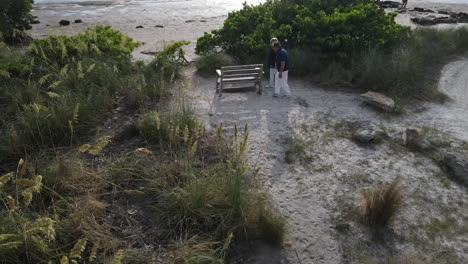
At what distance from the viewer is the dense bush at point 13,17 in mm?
11891

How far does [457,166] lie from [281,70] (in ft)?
13.8

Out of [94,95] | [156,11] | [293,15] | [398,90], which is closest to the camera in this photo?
[94,95]

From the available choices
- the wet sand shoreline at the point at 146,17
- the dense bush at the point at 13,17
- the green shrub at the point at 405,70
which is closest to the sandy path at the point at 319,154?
the green shrub at the point at 405,70

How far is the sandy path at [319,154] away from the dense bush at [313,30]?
163 cm

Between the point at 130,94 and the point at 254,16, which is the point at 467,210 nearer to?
the point at 130,94

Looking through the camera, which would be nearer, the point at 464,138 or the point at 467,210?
the point at 467,210

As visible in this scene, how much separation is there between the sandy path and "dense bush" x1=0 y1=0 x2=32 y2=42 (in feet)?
22.0

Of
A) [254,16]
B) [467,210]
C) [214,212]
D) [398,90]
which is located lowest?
[467,210]

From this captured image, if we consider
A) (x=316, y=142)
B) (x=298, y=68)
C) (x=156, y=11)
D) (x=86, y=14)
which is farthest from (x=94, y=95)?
(x=156, y=11)

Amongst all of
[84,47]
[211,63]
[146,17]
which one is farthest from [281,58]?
[146,17]

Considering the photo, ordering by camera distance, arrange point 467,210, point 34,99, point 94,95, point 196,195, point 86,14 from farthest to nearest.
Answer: point 86,14 < point 94,95 < point 34,99 < point 467,210 < point 196,195

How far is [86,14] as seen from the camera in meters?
21.4

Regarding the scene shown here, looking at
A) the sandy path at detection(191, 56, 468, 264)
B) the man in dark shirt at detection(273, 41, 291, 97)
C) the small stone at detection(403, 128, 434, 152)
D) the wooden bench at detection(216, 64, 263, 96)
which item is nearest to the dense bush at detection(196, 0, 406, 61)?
the sandy path at detection(191, 56, 468, 264)

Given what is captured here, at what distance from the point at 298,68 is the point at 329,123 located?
3332mm
